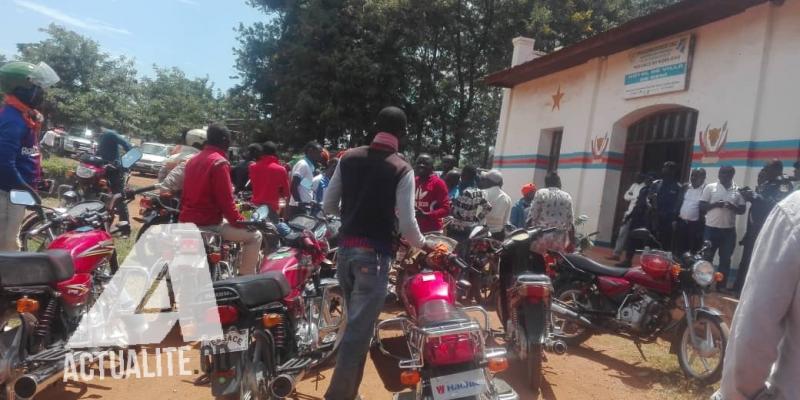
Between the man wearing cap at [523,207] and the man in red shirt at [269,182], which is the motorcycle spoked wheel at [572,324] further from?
the man in red shirt at [269,182]

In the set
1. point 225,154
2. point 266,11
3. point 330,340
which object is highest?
point 266,11

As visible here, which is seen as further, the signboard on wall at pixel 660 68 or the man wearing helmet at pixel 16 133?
the signboard on wall at pixel 660 68

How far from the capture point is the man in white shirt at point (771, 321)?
4.74 ft

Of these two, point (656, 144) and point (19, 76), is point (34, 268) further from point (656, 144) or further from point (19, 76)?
point (656, 144)

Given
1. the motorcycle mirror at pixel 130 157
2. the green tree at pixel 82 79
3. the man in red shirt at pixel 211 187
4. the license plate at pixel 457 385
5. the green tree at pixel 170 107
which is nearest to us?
the license plate at pixel 457 385

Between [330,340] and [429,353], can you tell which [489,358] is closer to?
[429,353]

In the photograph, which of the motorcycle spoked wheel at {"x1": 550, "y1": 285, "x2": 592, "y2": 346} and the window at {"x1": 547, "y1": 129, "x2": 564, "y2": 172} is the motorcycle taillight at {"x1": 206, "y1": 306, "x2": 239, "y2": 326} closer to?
the motorcycle spoked wheel at {"x1": 550, "y1": 285, "x2": 592, "y2": 346}

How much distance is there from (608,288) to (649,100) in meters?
5.19

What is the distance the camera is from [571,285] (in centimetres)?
542

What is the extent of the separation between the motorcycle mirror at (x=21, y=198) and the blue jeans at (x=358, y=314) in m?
2.41

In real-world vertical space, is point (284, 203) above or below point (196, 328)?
above

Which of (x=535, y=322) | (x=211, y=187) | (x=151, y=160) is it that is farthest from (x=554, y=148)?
(x=151, y=160)

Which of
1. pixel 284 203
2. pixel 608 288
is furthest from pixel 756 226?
pixel 284 203

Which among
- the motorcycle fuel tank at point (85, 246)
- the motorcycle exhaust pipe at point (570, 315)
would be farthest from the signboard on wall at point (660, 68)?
the motorcycle fuel tank at point (85, 246)
